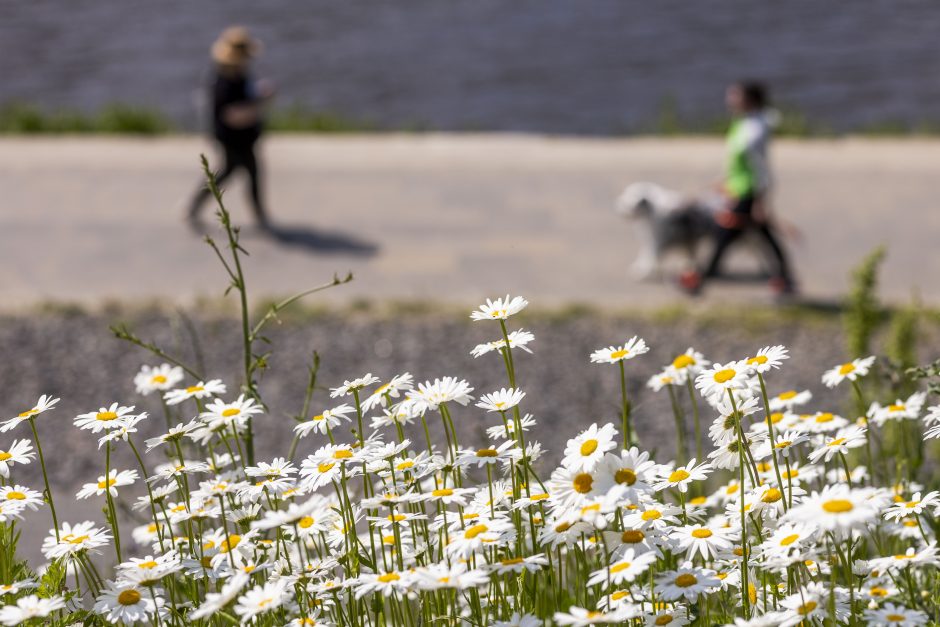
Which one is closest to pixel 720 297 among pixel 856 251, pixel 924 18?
pixel 856 251

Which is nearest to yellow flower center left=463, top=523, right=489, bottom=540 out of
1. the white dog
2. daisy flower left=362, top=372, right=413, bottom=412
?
daisy flower left=362, top=372, right=413, bottom=412

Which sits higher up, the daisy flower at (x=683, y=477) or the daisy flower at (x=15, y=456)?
the daisy flower at (x=15, y=456)

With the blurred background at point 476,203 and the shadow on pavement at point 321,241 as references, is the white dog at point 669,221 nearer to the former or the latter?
the blurred background at point 476,203

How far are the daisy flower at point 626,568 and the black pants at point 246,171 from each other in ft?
29.4

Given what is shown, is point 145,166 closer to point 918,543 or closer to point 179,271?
point 179,271

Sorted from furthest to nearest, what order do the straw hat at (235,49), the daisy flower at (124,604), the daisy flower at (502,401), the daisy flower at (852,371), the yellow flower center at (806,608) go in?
the straw hat at (235,49) < the daisy flower at (852,371) < the daisy flower at (502,401) < the daisy flower at (124,604) < the yellow flower center at (806,608)

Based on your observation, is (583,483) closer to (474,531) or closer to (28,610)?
(474,531)

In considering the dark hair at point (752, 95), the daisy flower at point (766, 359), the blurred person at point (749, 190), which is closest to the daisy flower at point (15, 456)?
the daisy flower at point (766, 359)

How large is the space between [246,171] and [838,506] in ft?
31.9

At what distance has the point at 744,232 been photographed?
9.24 meters

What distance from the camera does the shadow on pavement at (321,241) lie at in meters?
10.4

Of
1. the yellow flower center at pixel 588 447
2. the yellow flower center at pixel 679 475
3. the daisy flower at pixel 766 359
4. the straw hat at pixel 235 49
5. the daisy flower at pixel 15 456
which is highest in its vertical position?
the straw hat at pixel 235 49

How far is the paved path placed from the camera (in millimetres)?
9523

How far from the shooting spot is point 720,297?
9281 mm
